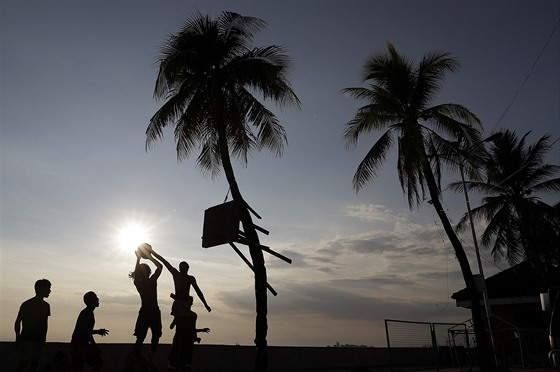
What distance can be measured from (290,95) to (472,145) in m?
7.74

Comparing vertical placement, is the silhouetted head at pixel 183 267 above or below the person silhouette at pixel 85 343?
above

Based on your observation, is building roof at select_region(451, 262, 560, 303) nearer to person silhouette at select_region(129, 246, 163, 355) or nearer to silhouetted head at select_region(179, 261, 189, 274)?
silhouetted head at select_region(179, 261, 189, 274)

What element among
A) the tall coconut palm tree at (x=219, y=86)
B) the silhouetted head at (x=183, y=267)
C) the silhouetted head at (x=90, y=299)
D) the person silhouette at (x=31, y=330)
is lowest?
the person silhouette at (x=31, y=330)

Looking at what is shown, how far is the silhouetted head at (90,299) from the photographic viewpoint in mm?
7992

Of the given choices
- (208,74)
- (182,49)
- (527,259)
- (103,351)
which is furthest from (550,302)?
(527,259)

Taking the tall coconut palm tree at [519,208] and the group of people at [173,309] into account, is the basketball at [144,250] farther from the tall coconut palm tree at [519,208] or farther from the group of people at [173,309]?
the tall coconut palm tree at [519,208]

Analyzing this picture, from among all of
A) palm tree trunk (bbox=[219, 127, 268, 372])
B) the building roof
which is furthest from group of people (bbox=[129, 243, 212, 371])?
the building roof

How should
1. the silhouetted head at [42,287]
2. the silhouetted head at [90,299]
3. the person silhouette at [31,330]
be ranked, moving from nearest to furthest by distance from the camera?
the person silhouette at [31,330] < the silhouetted head at [42,287] < the silhouetted head at [90,299]

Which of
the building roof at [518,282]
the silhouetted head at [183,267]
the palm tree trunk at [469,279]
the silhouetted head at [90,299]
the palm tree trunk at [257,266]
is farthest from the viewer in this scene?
the building roof at [518,282]

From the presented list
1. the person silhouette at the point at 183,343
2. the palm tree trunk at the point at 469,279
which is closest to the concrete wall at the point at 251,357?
the person silhouette at the point at 183,343

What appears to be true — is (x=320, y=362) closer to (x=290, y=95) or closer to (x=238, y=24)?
(x=290, y=95)

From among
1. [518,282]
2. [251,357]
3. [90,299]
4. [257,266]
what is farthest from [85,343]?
[518,282]

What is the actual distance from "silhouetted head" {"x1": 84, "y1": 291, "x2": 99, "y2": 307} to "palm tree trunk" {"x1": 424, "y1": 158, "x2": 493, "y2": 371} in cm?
1274

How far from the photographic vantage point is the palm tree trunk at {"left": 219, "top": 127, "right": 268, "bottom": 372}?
480 inches
